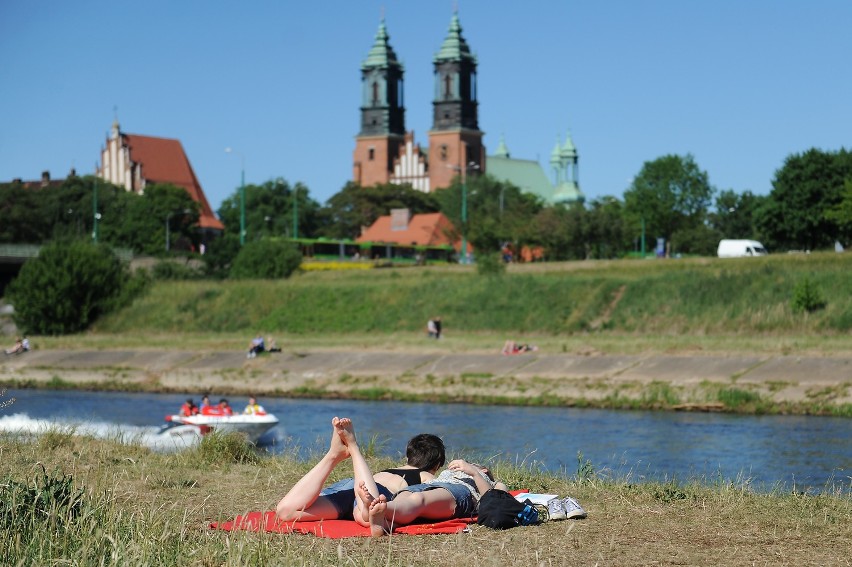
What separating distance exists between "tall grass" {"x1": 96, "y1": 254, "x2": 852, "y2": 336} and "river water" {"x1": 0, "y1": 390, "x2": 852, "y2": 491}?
16982 millimetres

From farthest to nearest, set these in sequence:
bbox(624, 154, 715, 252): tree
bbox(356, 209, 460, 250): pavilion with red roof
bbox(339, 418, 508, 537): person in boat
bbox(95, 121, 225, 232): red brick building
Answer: bbox(95, 121, 225, 232): red brick building, bbox(356, 209, 460, 250): pavilion with red roof, bbox(624, 154, 715, 252): tree, bbox(339, 418, 508, 537): person in boat

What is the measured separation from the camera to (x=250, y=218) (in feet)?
472

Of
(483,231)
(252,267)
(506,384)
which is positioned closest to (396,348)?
(506,384)

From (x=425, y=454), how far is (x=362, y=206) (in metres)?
138

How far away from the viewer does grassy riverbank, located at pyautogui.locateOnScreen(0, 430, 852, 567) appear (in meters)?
8.30

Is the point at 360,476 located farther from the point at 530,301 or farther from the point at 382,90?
the point at 382,90

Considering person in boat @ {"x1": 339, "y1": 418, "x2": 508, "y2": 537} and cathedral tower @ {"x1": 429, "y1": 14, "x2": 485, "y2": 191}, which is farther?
cathedral tower @ {"x1": 429, "y1": 14, "x2": 485, "y2": 191}

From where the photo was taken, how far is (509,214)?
304ft

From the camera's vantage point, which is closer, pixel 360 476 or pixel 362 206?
pixel 360 476

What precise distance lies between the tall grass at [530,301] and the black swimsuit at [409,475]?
37.3m

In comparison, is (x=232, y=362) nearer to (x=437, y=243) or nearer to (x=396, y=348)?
(x=396, y=348)

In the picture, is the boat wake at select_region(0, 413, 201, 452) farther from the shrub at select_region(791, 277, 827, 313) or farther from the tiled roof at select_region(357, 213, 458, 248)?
the tiled roof at select_region(357, 213, 458, 248)

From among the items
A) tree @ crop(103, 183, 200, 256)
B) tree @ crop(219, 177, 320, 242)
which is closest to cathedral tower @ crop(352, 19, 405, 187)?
tree @ crop(219, 177, 320, 242)

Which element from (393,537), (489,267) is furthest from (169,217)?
(393,537)
